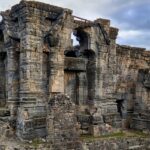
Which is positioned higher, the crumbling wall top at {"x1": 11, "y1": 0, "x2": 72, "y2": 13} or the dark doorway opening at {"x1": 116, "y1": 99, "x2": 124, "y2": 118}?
the crumbling wall top at {"x1": 11, "y1": 0, "x2": 72, "y2": 13}

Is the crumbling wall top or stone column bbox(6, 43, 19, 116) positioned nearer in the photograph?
the crumbling wall top

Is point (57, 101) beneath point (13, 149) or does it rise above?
above

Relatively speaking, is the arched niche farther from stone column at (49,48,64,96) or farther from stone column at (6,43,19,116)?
stone column at (6,43,19,116)

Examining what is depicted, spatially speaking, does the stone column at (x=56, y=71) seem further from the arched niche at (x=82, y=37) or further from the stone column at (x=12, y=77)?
the arched niche at (x=82, y=37)

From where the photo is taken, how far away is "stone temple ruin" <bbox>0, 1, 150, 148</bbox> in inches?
566

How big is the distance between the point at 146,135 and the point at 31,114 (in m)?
6.29

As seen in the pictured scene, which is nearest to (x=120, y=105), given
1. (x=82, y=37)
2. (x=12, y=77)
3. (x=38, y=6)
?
(x=82, y=37)

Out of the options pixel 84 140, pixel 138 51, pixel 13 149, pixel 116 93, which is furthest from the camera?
pixel 138 51

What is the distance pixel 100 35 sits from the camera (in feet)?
56.6

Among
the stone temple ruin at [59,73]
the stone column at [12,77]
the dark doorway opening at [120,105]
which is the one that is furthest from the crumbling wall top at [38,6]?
the dark doorway opening at [120,105]

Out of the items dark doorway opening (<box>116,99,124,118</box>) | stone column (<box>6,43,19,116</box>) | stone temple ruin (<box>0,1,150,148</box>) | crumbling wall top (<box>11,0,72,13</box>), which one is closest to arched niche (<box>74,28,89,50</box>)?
stone temple ruin (<box>0,1,150,148</box>)

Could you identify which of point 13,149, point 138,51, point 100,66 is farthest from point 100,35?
point 13,149

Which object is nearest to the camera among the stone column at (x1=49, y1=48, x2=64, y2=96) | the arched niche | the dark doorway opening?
the stone column at (x1=49, y1=48, x2=64, y2=96)

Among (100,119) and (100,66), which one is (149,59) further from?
(100,119)
